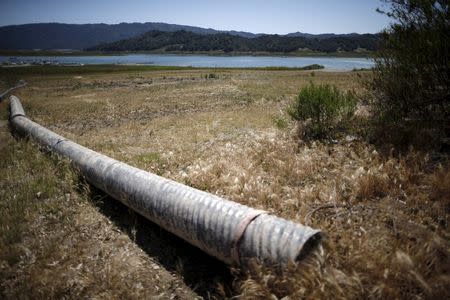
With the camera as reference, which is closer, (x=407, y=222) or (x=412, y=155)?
(x=407, y=222)

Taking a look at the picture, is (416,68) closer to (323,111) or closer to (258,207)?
(323,111)

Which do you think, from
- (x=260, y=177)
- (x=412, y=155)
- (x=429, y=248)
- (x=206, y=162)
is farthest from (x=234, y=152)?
(x=429, y=248)

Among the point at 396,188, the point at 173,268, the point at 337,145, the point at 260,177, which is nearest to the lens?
the point at 173,268

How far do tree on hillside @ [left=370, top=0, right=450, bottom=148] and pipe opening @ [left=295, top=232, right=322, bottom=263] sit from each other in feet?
17.5

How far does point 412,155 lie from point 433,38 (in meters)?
3.16

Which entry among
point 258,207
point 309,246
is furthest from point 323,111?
point 309,246

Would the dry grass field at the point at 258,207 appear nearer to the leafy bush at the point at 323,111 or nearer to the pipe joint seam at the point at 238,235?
the pipe joint seam at the point at 238,235

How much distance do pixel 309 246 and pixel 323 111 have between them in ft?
24.1

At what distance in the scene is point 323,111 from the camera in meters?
10.0

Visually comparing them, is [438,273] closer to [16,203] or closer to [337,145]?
[337,145]

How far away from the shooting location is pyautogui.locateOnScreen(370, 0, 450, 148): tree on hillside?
713cm

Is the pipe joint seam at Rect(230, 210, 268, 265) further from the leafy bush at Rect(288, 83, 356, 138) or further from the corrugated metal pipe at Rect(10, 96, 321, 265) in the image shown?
the leafy bush at Rect(288, 83, 356, 138)

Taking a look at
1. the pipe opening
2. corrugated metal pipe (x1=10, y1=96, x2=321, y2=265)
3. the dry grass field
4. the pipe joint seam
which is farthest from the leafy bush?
the pipe opening

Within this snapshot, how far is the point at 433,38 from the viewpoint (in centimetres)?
696
